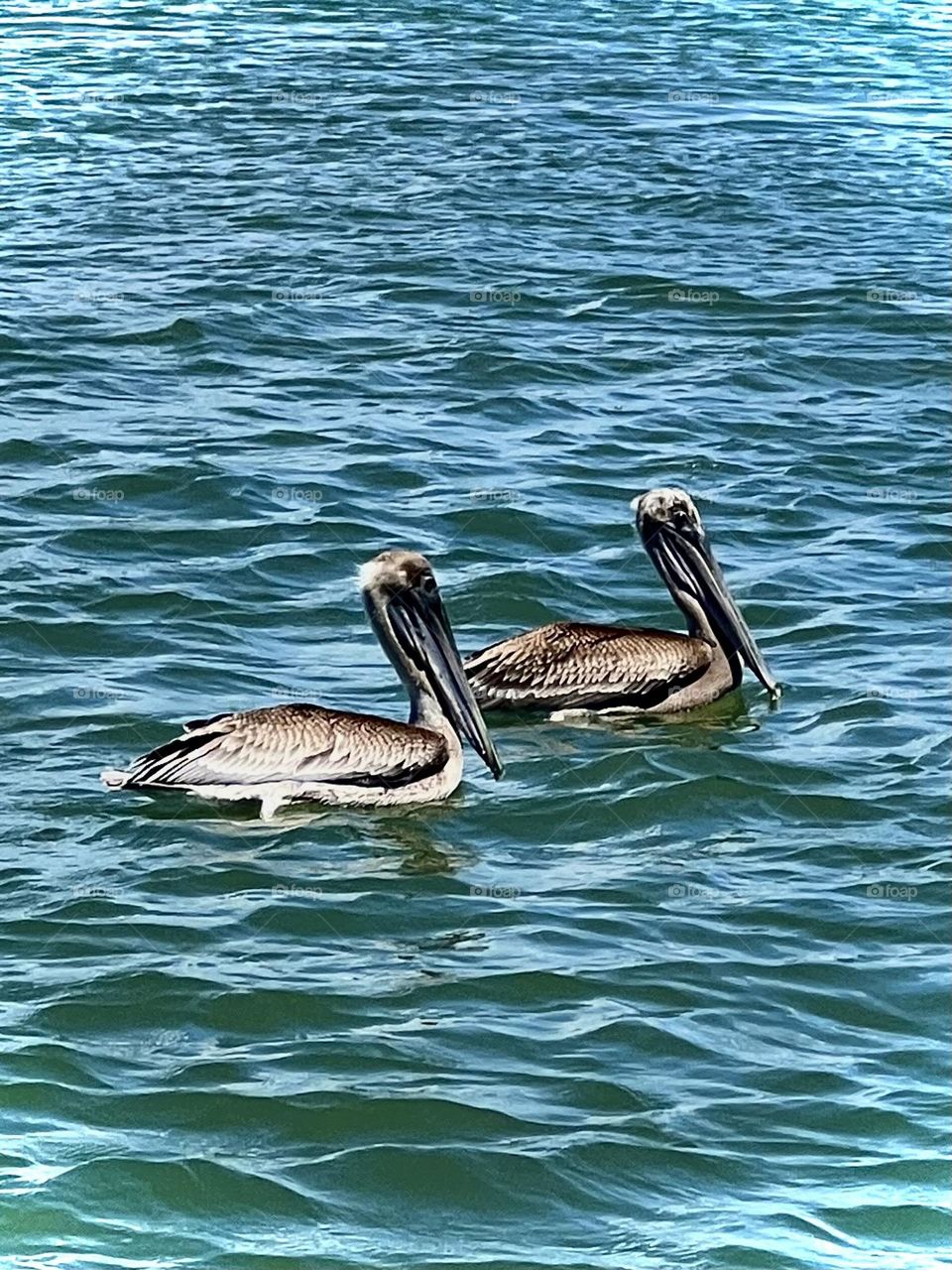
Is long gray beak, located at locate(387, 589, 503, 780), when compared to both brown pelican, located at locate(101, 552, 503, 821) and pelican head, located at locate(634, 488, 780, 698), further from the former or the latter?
pelican head, located at locate(634, 488, 780, 698)

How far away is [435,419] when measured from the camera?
45.1 ft

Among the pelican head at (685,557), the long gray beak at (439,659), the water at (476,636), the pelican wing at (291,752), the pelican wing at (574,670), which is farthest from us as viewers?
the pelican head at (685,557)

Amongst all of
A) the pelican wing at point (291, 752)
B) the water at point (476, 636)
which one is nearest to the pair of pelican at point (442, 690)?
the pelican wing at point (291, 752)

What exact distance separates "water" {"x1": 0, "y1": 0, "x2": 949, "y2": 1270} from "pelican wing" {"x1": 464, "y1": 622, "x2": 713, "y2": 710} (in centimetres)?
16

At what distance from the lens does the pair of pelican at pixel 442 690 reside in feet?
30.3

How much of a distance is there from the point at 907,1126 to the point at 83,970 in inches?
97.9

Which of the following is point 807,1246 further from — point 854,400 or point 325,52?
point 325,52

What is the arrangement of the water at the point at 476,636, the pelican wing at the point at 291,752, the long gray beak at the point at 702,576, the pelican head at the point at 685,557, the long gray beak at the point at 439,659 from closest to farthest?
the water at the point at 476,636 < the pelican wing at the point at 291,752 < the long gray beak at the point at 439,659 < the long gray beak at the point at 702,576 < the pelican head at the point at 685,557

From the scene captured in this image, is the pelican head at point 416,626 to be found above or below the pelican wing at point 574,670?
above

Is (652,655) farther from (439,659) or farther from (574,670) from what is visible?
(439,659)

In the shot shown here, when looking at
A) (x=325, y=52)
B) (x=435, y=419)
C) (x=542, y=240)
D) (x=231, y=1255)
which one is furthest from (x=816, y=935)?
(x=325, y=52)

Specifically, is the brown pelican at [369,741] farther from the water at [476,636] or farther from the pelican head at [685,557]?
the pelican head at [685,557]

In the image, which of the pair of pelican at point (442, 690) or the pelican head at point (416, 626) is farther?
the pelican head at point (416, 626)

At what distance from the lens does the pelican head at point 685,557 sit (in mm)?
10992
